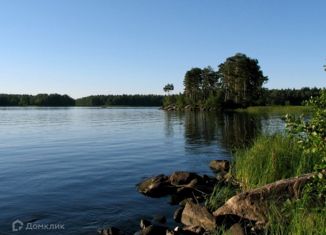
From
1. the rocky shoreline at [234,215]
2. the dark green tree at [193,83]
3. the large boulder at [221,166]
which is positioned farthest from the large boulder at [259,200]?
the dark green tree at [193,83]

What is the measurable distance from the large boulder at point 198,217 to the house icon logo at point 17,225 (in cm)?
609

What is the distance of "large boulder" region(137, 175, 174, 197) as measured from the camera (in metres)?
19.1

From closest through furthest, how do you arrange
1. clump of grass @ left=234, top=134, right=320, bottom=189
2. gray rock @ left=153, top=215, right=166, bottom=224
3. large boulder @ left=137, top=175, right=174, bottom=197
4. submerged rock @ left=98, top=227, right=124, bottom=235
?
submerged rock @ left=98, top=227, right=124, bottom=235, gray rock @ left=153, top=215, right=166, bottom=224, clump of grass @ left=234, top=134, right=320, bottom=189, large boulder @ left=137, top=175, right=174, bottom=197

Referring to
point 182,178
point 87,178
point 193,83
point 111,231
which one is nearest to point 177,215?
point 111,231

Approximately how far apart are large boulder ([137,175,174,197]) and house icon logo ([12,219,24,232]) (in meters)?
6.44

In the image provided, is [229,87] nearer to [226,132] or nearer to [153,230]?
[226,132]

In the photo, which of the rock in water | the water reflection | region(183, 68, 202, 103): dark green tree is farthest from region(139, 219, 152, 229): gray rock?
region(183, 68, 202, 103): dark green tree

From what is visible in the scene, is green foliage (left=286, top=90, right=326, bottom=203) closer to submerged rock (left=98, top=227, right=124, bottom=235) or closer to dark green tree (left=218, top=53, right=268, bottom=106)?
submerged rock (left=98, top=227, right=124, bottom=235)

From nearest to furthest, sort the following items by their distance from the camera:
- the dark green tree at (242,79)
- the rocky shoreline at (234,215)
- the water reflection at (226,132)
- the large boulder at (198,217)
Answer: the rocky shoreline at (234,215)
the large boulder at (198,217)
the water reflection at (226,132)
the dark green tree at (242,79)

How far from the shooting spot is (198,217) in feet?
44.2

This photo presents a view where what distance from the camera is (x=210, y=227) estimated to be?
1266 cm

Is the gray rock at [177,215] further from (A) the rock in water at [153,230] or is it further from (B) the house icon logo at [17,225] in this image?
(B) the house icon logo at [17,225]

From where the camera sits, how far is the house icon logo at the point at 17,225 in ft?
45.7

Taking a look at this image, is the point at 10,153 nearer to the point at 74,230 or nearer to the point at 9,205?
the point at 9,205
